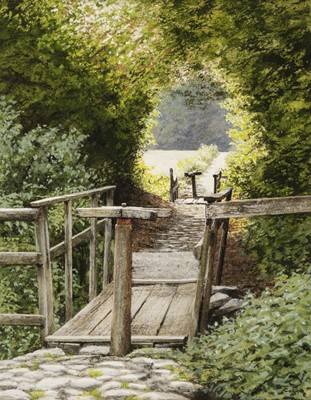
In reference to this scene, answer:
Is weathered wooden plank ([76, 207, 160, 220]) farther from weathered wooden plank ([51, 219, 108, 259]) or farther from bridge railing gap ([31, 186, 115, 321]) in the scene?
weathered wooden plank ([51, 219, 108, 259])

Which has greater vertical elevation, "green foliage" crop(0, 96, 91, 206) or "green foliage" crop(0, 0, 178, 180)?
"green foliage" crop(0, 0, 178, 180)

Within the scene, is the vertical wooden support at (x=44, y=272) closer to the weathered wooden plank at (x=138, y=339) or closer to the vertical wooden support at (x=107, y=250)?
the weathered wooden plank at (x=138, y=339)

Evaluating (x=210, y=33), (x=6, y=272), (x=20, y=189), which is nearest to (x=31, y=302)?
(x=6, y=272)

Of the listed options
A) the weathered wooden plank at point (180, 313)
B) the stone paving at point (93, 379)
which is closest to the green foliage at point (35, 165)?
the weathered wooden plank at point (180, 313)

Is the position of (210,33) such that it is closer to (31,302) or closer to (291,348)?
(31,302)

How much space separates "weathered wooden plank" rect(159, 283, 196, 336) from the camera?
669cm

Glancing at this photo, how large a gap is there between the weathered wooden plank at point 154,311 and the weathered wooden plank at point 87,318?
0.44 meters

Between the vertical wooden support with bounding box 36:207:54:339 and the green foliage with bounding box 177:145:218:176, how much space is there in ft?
80.2

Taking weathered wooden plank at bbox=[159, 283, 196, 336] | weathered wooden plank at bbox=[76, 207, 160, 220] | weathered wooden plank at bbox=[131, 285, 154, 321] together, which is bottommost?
weathered wooden plank at bbox=[131, 285, 154, 321]

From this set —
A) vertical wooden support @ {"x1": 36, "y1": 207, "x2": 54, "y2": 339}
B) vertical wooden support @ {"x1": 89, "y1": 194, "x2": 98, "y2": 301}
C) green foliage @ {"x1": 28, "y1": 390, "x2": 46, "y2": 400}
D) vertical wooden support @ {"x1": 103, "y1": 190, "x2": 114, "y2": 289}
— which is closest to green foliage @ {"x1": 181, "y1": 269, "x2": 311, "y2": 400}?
green foliage @ {"x1": 28, "y1": 390, "x2": 46, "y2": 400}

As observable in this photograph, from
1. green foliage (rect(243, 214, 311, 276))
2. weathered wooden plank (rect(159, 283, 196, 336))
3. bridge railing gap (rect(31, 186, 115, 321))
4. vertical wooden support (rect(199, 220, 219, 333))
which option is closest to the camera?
vertical wooden support (rect(199, 220, 219, 333))

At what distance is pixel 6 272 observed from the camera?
901cm

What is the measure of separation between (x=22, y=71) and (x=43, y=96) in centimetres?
57

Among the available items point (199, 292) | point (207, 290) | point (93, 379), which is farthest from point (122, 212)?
point (93, 379)
